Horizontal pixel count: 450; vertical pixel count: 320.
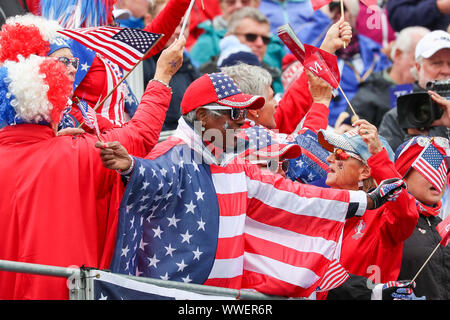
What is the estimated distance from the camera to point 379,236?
5.40 metres

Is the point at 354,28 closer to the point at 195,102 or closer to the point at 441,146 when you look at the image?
the point at 441,146

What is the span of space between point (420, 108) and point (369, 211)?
147 cm

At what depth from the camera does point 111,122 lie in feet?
17.4

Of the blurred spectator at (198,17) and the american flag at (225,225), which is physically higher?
the blurred spectator at (198,17)

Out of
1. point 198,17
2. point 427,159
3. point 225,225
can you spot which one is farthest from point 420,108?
point 198,17

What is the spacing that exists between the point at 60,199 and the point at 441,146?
9.55 ft

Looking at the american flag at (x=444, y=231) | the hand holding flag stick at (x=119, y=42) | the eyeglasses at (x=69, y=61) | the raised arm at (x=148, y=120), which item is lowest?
the american flag at (x=444, y=231)

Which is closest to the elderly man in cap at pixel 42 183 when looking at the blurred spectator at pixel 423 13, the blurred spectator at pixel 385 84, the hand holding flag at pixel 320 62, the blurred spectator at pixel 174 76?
the hand holding flag at pixel 320 62

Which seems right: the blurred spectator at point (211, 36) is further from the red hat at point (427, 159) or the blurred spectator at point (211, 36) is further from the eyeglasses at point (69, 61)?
the eyeglasses at point (69, 61)

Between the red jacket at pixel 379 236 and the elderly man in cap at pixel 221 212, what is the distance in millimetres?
284

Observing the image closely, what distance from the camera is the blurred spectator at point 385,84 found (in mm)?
8273

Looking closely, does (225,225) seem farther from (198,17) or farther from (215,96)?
(198,17)

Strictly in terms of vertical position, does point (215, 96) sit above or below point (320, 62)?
below

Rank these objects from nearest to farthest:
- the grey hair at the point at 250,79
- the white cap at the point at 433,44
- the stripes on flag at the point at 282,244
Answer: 1. the stripes on flag at the point at 282,244
2. the grey hair at the point at 250,79
3. the white cap at the point at 433,44
